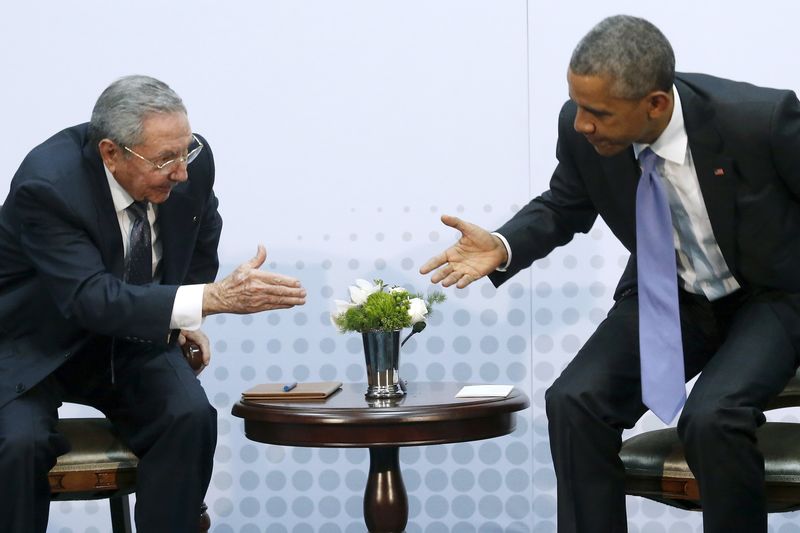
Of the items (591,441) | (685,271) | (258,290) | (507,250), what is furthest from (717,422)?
(258,290)

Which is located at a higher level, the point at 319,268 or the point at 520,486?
the point at 319,268

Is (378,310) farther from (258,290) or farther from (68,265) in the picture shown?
(68,265)

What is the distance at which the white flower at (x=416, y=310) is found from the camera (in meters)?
3.28

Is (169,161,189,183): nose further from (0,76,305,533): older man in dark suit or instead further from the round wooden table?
the round wooden table

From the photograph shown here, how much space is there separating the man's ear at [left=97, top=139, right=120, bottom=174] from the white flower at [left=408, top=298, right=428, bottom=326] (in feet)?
3.00

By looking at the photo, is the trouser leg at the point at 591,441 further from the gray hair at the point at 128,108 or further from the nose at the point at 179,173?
the gray hair at the point at 128,108

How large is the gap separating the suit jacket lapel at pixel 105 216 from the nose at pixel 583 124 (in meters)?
1.30

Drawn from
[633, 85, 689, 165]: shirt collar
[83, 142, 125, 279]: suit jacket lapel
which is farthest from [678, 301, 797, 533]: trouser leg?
[83, 142, 125, 279]: suit jacket lapel

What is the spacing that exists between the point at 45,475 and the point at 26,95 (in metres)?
1.97

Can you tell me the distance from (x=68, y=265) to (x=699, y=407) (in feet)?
5.43

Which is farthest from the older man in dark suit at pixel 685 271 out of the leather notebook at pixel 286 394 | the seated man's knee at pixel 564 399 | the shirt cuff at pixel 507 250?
the leather notebook at pixel 286 394

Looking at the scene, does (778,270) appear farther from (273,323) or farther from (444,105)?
(273,323)

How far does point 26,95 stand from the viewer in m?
4.46

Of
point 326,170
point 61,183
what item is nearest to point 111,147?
point 61,183
